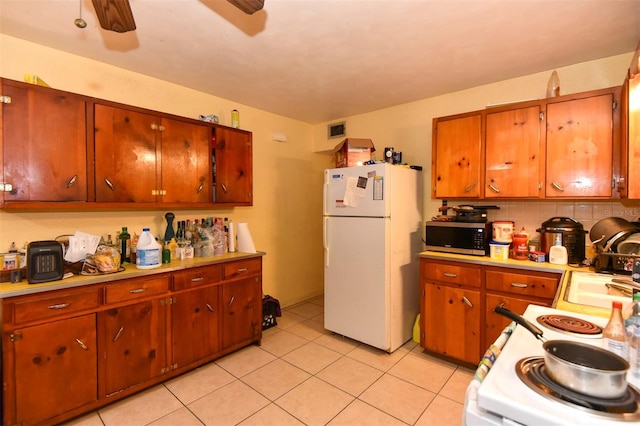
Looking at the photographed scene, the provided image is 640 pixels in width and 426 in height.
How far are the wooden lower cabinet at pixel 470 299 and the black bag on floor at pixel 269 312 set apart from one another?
5.06 feet

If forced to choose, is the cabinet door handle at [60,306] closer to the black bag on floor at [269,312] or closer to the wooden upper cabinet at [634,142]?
the black bag on floor at [269,312]

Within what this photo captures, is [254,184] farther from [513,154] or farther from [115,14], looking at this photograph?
[513,154]

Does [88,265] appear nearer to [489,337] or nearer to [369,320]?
[369,320]

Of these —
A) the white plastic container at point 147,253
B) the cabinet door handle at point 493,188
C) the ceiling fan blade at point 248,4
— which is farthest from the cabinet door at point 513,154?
the white plastic container at point 147,253

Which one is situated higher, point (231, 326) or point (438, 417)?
point (231, 326)

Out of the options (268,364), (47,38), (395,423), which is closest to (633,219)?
(395,423)

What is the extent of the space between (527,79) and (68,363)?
4.02 m

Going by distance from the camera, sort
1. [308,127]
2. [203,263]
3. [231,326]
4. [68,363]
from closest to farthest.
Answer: [68,363] → [203,263] → [231,326] → [308,127]

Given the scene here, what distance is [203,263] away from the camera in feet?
7.82

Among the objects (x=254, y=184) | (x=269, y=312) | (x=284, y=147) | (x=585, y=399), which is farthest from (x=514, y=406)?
(x=284, y=147)

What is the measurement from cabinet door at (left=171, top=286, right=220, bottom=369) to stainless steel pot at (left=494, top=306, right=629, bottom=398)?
2.26m

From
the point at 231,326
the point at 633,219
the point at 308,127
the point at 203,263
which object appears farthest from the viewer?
the point at 308,127

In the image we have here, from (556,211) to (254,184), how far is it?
116 inches

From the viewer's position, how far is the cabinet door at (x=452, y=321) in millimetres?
2371
